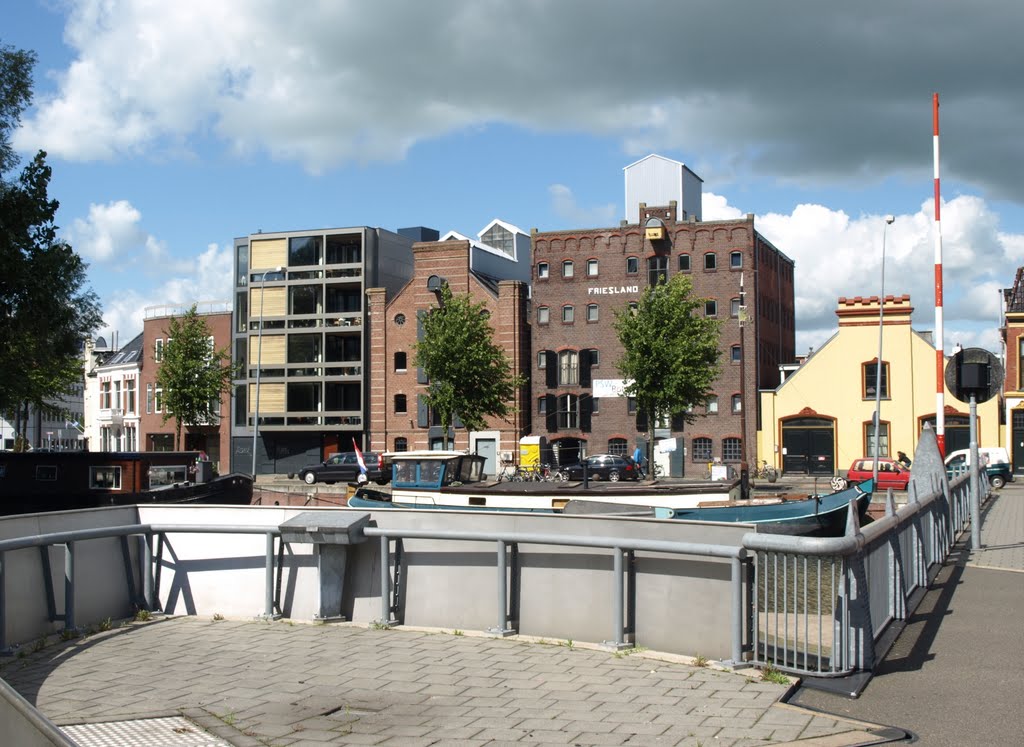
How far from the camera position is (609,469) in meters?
52.3

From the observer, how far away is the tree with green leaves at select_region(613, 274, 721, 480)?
163ft

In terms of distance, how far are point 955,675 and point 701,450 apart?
5434 centimetres

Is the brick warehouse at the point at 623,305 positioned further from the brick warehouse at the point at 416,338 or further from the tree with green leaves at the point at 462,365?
the tree with green leaves at the point at 462,365

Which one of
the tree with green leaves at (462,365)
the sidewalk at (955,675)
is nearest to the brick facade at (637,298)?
the tree with green leaves at (462,365)

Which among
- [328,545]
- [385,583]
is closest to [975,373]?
[385,583]

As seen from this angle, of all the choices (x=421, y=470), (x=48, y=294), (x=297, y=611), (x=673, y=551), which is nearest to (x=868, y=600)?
(x=673, y=551)

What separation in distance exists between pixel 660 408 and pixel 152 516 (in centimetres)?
4176

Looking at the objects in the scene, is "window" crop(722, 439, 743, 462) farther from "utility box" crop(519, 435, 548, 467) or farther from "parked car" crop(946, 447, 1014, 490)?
"parked car" crop(946, 447, 1014, 490)

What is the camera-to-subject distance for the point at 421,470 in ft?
92.1

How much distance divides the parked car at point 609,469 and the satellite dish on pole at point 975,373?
34700 mm

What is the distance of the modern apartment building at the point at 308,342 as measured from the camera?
2630 inches

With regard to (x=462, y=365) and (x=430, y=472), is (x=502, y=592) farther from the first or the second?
(x=462, y=365)

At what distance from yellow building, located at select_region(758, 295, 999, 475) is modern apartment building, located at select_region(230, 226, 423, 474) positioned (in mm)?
25999

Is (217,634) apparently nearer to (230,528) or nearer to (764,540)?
(230,528)
